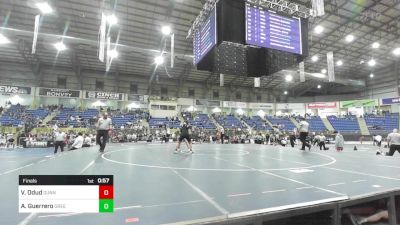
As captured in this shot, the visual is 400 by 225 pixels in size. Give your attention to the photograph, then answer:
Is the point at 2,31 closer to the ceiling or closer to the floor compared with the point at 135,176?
closer to the ceiling

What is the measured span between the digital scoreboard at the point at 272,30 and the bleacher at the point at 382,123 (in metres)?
30.6

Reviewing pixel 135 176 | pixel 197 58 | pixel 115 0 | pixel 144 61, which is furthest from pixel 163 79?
pixel 135 176

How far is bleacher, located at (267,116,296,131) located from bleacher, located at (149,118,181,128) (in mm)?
16004

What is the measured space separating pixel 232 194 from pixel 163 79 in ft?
121

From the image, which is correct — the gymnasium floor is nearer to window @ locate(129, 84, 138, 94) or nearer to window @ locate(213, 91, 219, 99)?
window @ locate(129, 84, 138, 94)

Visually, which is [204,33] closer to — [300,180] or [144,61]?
[300,180]

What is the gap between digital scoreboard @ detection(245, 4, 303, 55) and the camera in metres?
9.62

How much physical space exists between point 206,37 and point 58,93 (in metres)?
29.4

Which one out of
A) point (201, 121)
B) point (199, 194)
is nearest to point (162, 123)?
point (201, 121)

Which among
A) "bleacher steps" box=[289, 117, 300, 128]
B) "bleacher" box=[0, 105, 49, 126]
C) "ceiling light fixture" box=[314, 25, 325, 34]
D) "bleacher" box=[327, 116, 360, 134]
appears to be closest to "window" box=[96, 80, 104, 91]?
"bleacher" box=[0, 105, 49, 126]

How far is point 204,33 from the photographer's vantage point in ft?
37.2

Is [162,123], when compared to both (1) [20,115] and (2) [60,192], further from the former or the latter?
(2) [60,192]

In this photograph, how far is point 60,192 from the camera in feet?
7.30

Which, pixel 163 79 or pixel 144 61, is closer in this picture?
pixel 144 61
